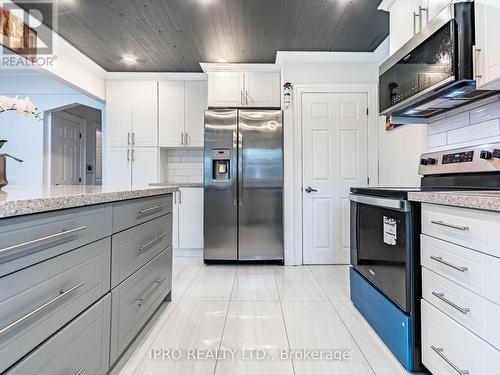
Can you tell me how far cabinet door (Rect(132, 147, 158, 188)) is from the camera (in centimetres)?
419

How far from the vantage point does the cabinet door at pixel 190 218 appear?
397 centimetres

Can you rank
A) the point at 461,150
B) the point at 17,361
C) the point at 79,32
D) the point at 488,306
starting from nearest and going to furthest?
the point at 17,361 → the point at 488,306 → the point at 461,150 → the point at 79,32

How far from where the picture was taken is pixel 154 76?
420cm

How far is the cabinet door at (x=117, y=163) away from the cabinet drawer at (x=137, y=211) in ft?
7.33

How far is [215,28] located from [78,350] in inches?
112

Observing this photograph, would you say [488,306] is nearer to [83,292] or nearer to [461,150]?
[461,150]

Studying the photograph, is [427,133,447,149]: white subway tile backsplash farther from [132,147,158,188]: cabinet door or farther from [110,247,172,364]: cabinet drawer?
[132,147,158,188]: cabinet door

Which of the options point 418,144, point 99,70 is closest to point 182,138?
point 99,70

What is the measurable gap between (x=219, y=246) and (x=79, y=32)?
270 cm

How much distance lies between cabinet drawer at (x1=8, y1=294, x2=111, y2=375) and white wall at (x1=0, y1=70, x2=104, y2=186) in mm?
3931

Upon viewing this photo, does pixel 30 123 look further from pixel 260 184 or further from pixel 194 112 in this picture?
pixel 260 184

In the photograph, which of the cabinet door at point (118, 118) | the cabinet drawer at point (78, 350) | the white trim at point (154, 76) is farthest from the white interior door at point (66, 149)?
the cabinet drawer at point (78, 350)

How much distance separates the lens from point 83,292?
1.11 metres

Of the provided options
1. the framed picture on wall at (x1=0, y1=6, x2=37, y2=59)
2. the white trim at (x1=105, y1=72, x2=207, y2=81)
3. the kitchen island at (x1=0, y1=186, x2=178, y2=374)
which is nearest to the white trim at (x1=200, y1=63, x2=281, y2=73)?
the white trim at (x1=105, y1=72, x2=207, y2=81)
